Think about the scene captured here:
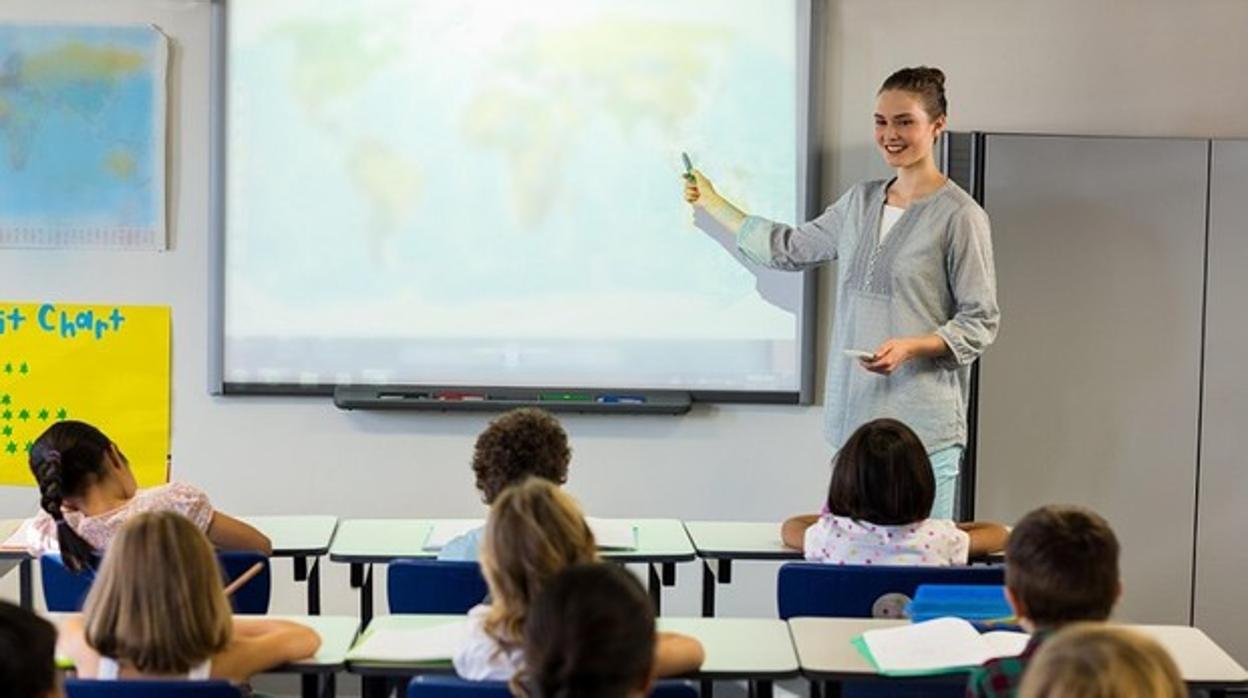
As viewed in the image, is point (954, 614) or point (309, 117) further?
point (309, 117)

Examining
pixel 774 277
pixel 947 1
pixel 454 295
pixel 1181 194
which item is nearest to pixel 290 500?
pixel 454 295

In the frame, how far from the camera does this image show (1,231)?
194 inches

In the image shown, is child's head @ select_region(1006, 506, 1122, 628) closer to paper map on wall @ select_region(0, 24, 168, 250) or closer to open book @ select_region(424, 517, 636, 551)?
open book @ select_region(424, 517, 636, 551)

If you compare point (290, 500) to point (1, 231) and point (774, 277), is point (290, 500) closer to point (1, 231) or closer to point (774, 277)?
point (1, 231)

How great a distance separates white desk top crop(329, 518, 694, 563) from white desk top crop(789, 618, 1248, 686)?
0.65 metres

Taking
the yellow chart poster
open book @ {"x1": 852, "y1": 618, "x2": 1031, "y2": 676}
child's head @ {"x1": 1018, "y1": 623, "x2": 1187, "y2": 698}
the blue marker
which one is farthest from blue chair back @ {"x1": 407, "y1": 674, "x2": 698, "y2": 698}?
the yellow chart poster

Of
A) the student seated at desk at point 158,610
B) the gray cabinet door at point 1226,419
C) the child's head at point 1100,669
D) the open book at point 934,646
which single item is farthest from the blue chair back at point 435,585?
the gray cabinet door at point 1226,419

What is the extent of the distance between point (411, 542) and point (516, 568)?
49.3 inches

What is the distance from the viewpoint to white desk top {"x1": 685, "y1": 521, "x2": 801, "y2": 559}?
3744mm

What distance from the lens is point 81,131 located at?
16.0 feet

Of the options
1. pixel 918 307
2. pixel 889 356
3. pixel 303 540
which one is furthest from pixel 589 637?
pixel 918 307

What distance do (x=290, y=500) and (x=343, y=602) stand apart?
1.23ft

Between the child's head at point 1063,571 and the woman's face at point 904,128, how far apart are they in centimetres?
178

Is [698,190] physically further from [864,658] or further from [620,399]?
[864,658]
